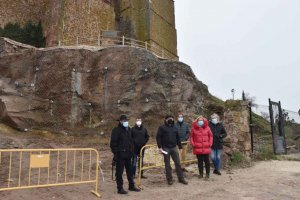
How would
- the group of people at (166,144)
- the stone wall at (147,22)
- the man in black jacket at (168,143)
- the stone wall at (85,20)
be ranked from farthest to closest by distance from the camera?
the stone wall at (147,22) → the stone wall at (85,20) → the man in black jacket at (168,143) → the group of people at (166,144)

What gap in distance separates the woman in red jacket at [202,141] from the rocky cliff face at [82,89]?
7.35 meters

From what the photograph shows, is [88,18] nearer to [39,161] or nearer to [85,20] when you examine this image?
[85,20]

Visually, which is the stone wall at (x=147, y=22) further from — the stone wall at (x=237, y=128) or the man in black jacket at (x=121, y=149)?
the man in black jacket at (x=121, y=149)

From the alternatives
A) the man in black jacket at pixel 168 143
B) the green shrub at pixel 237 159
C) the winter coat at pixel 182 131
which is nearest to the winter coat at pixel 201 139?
the man in black jacket at pixel 168 143

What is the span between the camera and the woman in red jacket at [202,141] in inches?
357

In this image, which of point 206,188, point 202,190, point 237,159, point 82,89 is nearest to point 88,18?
point 82,89

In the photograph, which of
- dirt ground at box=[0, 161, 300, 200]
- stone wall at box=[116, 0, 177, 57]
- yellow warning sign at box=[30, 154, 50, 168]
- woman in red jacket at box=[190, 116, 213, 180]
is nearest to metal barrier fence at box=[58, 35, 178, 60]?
stone wall at box=[116, 0, 177, 57]

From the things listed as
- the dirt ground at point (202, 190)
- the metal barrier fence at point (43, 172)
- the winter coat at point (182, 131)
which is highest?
the winter coat at point (182, 131)

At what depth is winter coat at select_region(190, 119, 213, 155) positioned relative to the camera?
29.8 feet

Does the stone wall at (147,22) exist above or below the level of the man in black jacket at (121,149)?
above

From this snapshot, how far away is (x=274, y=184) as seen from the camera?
8.55 meters

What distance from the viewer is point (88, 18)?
24469 mm

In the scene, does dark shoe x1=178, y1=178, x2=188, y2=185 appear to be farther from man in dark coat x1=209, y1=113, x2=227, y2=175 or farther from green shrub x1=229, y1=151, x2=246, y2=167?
green shrub x1=229, y1=151, x2=246, y2=167

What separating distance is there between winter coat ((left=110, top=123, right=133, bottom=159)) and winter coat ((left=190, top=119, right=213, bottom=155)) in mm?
2238
